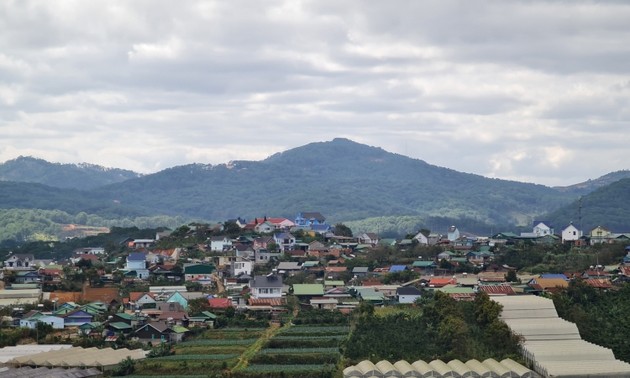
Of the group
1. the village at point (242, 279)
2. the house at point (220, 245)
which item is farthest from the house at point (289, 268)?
the house at point (220, 245)

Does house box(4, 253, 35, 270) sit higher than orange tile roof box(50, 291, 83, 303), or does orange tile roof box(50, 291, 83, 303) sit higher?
house box(4, 253, 35, 270)

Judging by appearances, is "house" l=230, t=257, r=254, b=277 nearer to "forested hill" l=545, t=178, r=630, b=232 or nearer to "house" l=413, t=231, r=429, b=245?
"house" l=413, t=231, r=429, b=245

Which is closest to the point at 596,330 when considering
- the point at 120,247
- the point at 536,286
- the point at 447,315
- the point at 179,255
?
the point at 447,315

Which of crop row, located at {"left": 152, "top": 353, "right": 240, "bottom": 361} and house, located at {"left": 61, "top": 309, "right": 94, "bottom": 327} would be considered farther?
house, located at {"left": 61, "top": 309, "right": 94, "bottom": 327}

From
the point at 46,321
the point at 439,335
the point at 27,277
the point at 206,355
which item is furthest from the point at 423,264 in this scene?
the point at 206,355

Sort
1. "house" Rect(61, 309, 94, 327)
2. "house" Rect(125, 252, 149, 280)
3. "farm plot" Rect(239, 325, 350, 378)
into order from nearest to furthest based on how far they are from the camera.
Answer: "farm plot" Rect(239, 325, 350, 378)
"house" Rect(61, 309, 94, 327)
"house" Rect(125, 252, 149, 280)

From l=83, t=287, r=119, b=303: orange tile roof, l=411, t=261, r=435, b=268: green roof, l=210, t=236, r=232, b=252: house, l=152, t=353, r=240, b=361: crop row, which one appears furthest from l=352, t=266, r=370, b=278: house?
l=152, t=353, r=240, b=361: crop row

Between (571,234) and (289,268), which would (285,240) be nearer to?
(289,268)
